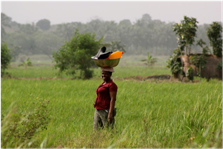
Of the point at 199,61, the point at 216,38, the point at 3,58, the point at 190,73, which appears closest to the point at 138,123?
the point at 190,73

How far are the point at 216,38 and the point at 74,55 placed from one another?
9477 millimetres

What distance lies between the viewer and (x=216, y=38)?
16297mm

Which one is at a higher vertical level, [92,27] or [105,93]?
[92,27]

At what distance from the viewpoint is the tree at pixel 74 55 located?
1661 centimetres

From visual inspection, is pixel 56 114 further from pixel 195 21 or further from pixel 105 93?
pixel 195 21

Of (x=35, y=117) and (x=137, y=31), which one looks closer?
(x=35, y=117)

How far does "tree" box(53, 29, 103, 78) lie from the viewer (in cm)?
1661

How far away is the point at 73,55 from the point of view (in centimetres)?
1667

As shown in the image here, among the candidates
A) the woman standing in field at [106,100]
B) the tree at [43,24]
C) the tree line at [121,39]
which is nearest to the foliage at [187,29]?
the woman standing in field at [106,100]

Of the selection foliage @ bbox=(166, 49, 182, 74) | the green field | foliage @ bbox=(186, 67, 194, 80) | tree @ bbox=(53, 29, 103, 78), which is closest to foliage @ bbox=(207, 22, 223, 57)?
foliage @ bbox=(166, 49, 182, 74)

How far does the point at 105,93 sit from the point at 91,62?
43.3 ft

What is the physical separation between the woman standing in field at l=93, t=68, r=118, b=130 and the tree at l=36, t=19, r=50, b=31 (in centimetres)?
Answer: 15030

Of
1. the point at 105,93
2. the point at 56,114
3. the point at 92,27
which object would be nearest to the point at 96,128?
the point at 105,93

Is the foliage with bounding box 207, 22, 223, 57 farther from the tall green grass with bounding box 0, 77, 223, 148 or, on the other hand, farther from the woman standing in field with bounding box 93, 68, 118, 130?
the woman standing in field with bounding box 93, 68, 118, 130
